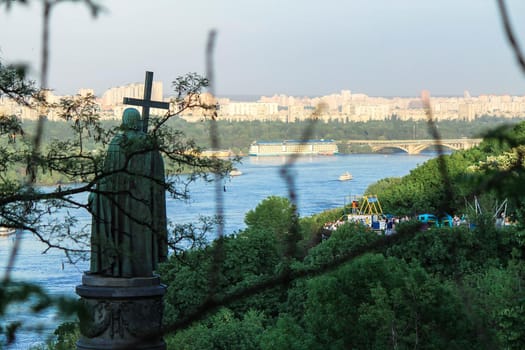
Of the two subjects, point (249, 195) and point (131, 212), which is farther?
point (249, 195)

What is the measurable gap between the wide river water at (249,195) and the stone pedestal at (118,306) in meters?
1.73

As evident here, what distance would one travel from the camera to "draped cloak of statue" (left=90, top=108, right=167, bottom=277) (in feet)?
30.6

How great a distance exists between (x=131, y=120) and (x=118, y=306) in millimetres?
1664

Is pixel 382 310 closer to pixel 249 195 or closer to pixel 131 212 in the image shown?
pixel 131 212

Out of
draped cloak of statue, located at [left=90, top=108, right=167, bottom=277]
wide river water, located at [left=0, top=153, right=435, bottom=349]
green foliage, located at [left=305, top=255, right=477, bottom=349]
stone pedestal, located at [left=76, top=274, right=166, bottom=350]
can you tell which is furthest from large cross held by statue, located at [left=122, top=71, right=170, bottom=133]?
green foliage, located at [left=305, top=255, right=477, bottom=349]

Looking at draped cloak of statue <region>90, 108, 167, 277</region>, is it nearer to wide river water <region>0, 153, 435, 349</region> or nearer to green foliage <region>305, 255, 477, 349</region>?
wide river water <region>0, 153, 435, 349</region>

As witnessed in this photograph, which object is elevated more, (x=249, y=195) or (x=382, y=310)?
(x=382, y=310)

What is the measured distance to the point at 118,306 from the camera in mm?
10797

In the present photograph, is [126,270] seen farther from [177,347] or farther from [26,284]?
[177,347]

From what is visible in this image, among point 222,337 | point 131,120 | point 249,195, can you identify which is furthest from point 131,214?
point 249,195

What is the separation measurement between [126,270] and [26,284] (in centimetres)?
805

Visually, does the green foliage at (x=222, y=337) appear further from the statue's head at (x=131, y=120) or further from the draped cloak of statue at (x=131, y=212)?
the statue's head at (x=131, y=120)

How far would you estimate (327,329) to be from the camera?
24.7 meters

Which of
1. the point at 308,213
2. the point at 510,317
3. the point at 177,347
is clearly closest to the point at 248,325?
the point at 177,347
